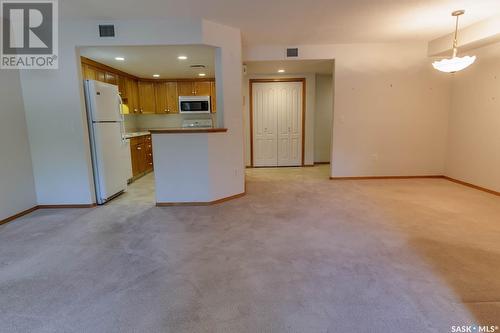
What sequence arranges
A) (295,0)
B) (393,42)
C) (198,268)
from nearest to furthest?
(198,268)
(295,0)
(393,42)

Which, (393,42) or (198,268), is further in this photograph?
(393,42)

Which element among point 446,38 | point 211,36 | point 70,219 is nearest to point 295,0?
point 211,36

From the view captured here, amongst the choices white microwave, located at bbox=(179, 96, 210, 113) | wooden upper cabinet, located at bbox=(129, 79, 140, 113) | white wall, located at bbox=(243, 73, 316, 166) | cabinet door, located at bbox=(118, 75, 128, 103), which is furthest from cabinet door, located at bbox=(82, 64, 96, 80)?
white wall, located at bbox=(243, 73, 316, 166)

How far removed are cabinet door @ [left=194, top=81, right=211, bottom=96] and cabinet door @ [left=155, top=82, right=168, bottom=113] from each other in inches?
30.4

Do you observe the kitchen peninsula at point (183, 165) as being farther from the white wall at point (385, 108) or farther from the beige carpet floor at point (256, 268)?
the white wall at point (385, 108)

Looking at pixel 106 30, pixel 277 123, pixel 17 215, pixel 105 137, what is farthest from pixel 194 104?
pixel 17 215

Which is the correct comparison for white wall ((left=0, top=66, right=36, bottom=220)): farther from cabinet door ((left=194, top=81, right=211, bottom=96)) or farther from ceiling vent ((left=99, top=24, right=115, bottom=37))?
cabinet door ((left=194, top=81, right=211, bottom=96))

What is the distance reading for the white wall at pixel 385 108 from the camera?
513 cm

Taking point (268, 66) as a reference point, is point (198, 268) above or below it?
below

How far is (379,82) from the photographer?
5.24 meters

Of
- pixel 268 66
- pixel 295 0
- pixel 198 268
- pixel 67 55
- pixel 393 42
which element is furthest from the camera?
pixel 268 66

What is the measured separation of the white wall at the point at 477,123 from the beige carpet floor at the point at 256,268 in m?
0.89

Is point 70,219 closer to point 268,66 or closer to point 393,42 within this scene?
point 268,66

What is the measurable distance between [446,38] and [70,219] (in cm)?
645
